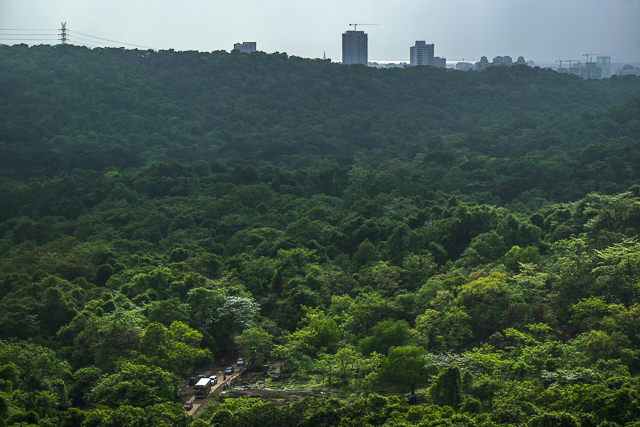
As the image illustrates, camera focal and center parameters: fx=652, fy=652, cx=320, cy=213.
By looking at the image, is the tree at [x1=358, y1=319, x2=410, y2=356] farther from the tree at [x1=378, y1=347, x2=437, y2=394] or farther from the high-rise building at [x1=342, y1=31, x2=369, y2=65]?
the high-rise building at [x1=342, y1=31, x2=369, y2=65]

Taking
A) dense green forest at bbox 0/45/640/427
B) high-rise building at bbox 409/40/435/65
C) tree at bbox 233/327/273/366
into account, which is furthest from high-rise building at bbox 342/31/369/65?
tree at bbox 233/327/273/366

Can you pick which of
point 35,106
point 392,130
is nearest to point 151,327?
point 35,106

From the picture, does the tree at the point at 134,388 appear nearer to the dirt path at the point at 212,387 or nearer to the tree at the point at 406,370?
the dirt path at the point at 212,387

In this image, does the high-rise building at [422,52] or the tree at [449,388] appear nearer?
the tree at [449,388]

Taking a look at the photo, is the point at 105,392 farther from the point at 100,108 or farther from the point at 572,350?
the point at 100,108

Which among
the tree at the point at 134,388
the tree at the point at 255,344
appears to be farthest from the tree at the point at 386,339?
the tree at the point at 134,388

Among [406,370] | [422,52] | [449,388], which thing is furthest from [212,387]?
[422,52]

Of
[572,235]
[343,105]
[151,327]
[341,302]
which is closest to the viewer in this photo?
[151,327]
